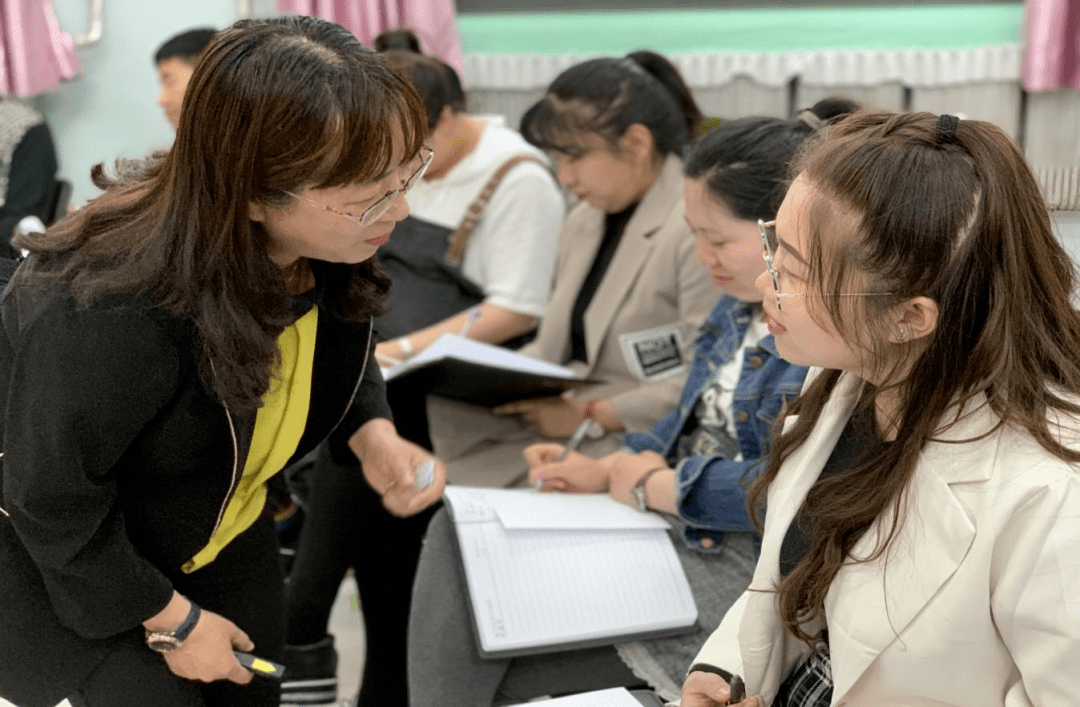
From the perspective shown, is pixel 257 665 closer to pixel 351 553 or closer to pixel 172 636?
pixel 172 636

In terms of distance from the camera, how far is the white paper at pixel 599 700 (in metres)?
1.24

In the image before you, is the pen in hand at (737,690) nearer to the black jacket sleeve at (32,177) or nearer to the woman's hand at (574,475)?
the woman's hand at (574,475)

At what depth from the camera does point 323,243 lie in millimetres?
1256

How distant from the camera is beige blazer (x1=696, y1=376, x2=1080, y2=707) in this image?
0.96m

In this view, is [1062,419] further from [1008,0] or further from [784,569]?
[1008,0]

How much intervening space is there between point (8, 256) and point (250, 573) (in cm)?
52

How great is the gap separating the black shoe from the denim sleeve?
0.94 metres

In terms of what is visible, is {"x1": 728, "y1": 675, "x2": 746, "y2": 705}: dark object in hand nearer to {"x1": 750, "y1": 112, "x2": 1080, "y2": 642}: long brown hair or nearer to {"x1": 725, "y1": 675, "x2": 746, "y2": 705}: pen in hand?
{"x1": 725, "y1": 675, "x2": 746, "y2": 705}: pen in hand

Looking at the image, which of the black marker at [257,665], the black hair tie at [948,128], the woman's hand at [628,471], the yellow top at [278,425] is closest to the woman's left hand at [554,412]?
the woman's hand at [628,471]

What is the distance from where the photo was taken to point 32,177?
11.8 ft

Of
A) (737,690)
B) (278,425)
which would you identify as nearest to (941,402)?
(737,690)

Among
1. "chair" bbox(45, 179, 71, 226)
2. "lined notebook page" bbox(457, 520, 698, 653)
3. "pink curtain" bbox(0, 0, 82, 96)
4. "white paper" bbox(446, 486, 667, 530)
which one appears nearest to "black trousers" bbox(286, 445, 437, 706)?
"white paper" bbox(446, 486, 667, 530)

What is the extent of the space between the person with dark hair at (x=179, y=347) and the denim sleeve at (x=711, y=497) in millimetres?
555

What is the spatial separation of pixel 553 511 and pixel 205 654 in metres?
0.56
